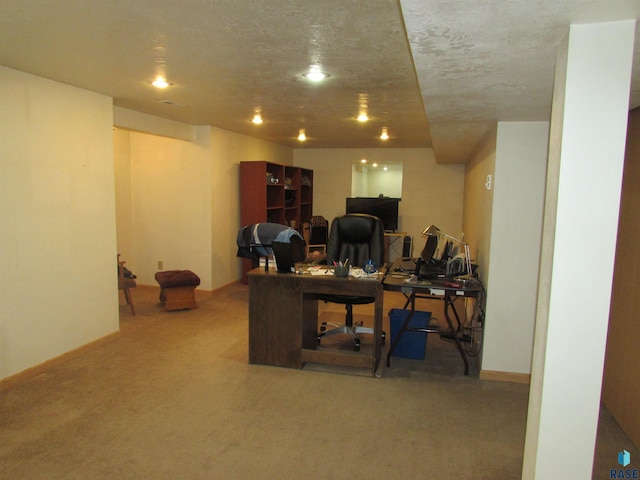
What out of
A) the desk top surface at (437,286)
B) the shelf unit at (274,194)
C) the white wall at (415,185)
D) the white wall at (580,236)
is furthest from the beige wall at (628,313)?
the white wall at (415,185)

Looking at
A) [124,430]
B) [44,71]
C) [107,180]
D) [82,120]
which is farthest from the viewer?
[107,180]

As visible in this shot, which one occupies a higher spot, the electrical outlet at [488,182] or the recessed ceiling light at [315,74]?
the recessed ceiling light at [315,74]

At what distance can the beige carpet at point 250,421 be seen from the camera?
236cm

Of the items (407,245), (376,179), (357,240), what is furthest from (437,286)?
(376,179)

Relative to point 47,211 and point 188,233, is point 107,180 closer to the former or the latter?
point 47,211

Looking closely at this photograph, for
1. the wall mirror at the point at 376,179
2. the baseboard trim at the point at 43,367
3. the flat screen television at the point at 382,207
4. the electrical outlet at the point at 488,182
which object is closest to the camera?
the baseboard trim at the point at 43,367

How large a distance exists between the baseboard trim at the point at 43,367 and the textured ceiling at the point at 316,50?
2.29 meters

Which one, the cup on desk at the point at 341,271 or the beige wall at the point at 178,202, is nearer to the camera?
the cup on desk at the point at 341,271

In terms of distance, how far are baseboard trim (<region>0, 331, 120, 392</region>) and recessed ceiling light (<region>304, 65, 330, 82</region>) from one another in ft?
10.1

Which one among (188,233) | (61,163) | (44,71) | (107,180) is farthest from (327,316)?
(44,71)

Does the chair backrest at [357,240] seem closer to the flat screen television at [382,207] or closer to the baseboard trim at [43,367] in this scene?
the baseboard trim at [43,367]

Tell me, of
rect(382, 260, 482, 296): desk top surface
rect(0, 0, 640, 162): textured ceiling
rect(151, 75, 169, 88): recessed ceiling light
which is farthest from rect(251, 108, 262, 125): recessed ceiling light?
rect(382, 260, 482, 296): desk top surface

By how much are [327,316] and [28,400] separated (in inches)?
120

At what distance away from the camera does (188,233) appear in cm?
616
